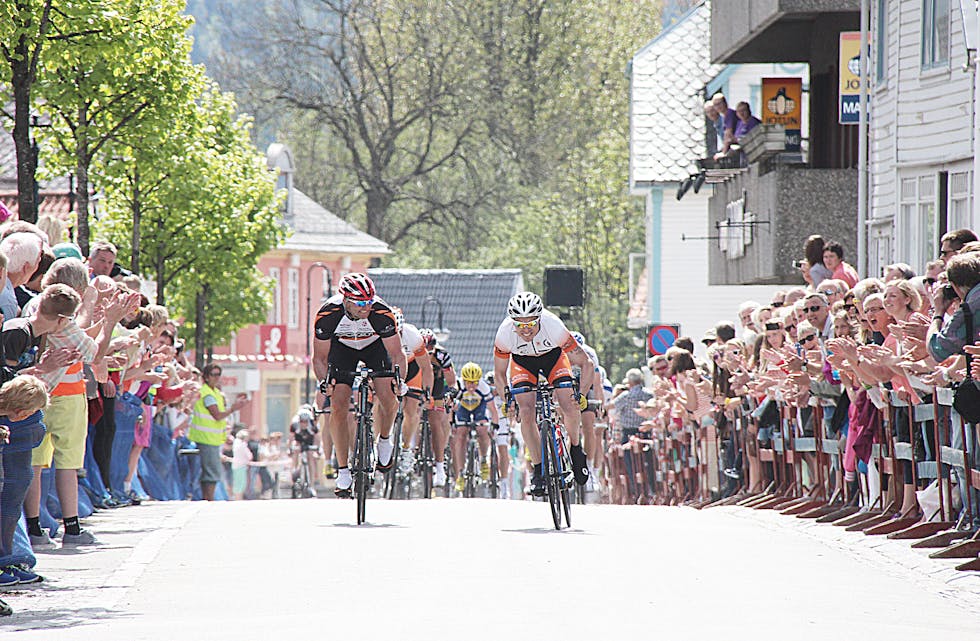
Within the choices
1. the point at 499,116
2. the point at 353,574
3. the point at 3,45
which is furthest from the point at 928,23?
the point at 499,116

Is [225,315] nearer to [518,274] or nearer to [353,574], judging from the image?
[518,274]

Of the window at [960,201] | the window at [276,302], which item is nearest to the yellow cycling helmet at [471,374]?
the window at [960,201]

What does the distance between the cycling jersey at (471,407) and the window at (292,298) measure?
152 feet

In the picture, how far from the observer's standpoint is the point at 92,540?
13617mm

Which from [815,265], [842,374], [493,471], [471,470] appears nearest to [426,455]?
[471,470]

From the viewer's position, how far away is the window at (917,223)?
84.5 ft

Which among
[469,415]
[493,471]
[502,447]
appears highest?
[469,415]

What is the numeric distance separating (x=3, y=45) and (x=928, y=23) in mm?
12340

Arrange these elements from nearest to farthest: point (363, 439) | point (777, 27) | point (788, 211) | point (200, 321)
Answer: point (363, 439) → point (788, 211) → point (777, 27) → point (200, 321)

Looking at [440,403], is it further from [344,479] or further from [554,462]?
[554,462]

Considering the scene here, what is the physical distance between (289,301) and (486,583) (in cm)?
6295

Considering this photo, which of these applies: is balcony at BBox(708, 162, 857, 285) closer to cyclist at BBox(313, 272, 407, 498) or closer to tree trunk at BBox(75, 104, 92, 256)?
tree trunk at BBox(75, 104, 92, 256)

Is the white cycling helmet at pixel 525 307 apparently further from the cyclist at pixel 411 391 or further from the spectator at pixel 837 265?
the spectator at pixel 837 265

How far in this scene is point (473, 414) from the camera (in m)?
26.9
